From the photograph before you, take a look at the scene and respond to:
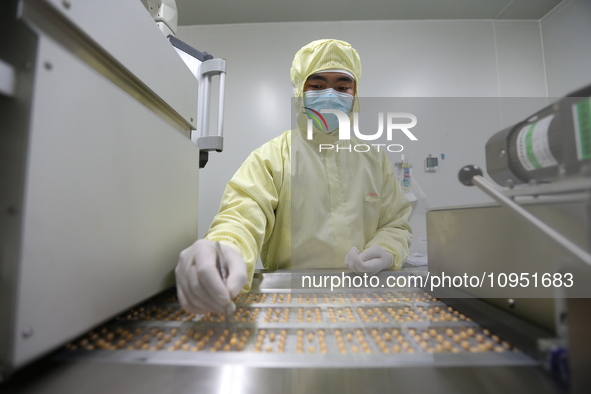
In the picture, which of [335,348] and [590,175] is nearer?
[590,175]

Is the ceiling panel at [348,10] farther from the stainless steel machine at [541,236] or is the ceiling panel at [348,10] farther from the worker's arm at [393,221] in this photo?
the stainless steel machine at [541,236]

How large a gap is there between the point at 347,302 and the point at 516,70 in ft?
8.74

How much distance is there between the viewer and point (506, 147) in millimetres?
450

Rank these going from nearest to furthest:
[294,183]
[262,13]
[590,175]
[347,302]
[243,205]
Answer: [590,175] < [347,302] < [243,205] < [294,183] < [262,13]

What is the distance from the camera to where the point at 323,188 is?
117cm

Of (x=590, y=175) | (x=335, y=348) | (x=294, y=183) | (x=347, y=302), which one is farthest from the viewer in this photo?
(x=294, y=183)

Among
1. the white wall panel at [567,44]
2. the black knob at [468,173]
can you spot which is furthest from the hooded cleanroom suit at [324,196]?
the white wall panel at [567,44]

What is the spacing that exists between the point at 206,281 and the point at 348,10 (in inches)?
93.2

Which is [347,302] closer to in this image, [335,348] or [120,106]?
[335,348]

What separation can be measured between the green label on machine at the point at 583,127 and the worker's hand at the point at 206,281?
58cm

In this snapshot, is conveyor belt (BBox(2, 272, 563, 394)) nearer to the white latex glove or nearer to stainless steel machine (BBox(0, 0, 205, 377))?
stainless steel machine (BBox(0, 0, 205, 377))

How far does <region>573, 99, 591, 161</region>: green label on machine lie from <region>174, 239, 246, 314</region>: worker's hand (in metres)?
0.58

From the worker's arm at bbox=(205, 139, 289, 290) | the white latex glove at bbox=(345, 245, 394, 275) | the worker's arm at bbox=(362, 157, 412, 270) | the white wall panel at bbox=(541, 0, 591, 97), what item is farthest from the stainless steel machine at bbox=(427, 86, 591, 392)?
the white wall panel at bbox=(541, 0, 591, 97)

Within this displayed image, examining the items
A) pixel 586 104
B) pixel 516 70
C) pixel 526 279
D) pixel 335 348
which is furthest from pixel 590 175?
pixel 516 70
